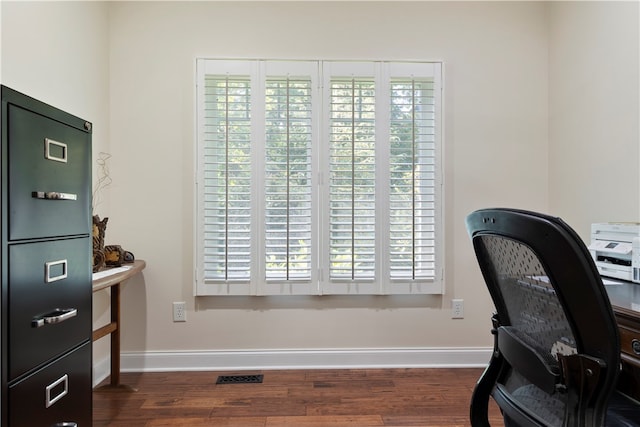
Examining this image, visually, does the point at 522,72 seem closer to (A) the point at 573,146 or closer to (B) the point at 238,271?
(A) the point at 573,146

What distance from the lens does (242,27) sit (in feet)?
8.00

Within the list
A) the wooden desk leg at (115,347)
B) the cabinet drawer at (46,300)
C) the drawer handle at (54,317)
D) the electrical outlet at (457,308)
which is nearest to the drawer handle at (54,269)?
the cabinet drawer at (46,300)

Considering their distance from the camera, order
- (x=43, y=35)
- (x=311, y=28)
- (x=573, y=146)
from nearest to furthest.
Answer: (x=43, y=35) < (x=573, y=146) < (x=311, y=28)

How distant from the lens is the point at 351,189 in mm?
2424

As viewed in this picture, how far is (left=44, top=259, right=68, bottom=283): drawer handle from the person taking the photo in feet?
3.69

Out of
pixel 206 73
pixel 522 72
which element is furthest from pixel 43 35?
pixel 522 72

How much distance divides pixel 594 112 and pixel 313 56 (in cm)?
186

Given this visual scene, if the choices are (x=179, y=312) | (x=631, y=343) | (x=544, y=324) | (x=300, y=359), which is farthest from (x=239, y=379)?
(x=631, y=343)

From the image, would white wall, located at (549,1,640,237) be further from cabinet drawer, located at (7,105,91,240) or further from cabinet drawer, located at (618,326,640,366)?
cabinet drawer, located at (7,105,91,240)

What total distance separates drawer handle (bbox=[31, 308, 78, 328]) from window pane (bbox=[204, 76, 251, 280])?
117 cm

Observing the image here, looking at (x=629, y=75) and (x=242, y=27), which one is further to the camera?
(x=242, y=27)

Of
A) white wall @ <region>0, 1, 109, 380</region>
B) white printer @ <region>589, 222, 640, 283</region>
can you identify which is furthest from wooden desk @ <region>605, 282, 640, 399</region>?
white wall @ <region>0, 1, 109, 380</region>

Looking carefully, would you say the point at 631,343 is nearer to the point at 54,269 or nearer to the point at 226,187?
the point at 54,269

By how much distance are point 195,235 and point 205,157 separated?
55 cm
